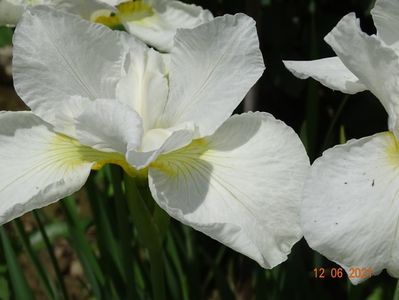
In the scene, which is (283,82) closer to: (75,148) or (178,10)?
(178,10)

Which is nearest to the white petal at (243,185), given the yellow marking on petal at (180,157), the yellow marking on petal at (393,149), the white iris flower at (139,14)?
the yellow marking on petal at (180,157)

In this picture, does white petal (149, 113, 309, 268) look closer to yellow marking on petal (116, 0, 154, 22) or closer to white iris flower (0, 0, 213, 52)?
white iris flower (0, 0, 213, 52)

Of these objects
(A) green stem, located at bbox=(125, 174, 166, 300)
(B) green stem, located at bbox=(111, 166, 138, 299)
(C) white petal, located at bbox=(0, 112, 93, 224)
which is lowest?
(B) green stem, located at bbox=(111, 166, 138, 299)

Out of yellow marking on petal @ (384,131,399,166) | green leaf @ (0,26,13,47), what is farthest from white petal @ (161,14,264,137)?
green leaf @ (0,26,13,47)

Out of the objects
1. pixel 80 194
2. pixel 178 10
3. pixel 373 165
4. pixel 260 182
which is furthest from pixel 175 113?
pixel 80 194

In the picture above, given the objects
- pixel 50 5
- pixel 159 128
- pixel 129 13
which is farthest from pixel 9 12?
pixel 159 128

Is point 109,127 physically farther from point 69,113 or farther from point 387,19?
point 387,19
